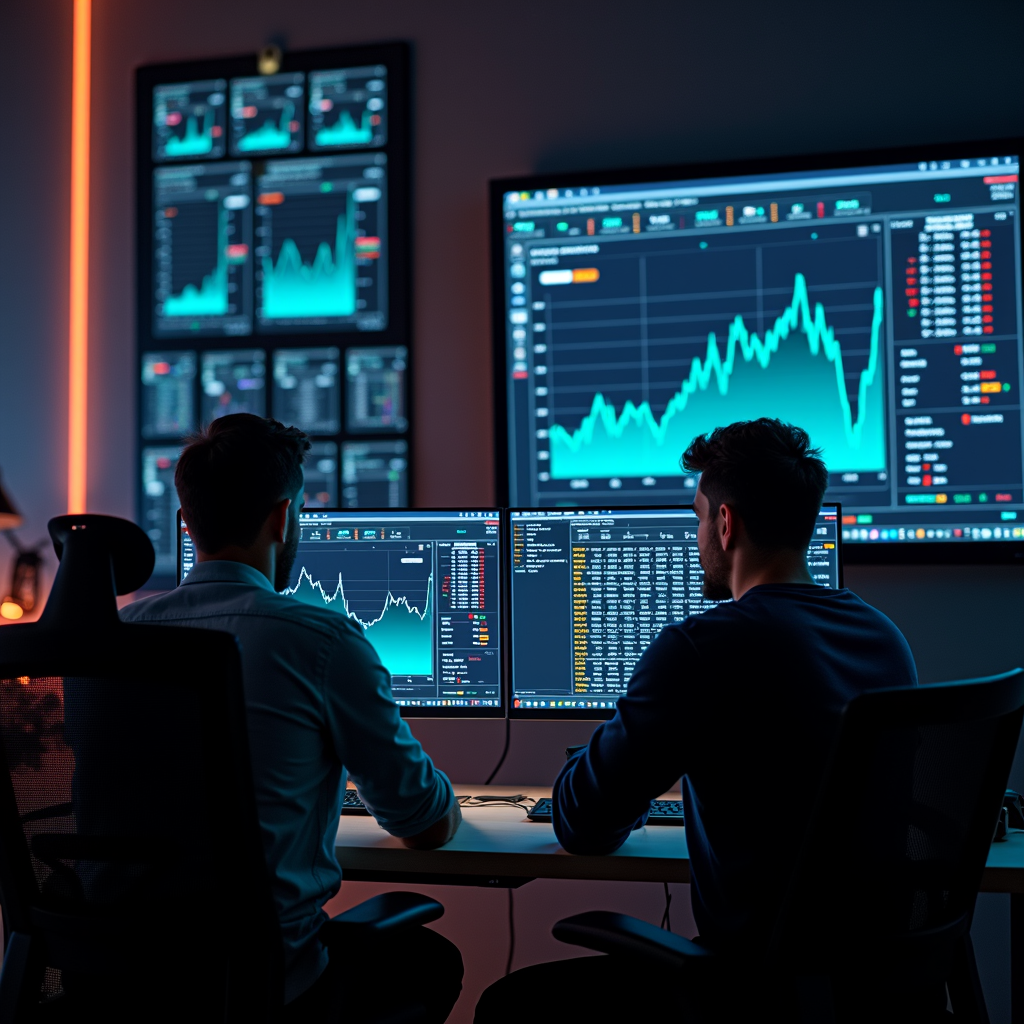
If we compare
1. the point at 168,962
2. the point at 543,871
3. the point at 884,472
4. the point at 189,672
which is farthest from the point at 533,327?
the point at 168,962

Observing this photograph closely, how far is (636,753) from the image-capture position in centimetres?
139

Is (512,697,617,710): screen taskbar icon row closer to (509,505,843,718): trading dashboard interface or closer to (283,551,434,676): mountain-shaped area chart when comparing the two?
(509,505,843,718): trading dashboard interface

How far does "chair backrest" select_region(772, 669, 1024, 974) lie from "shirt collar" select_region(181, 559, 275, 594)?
858 mm

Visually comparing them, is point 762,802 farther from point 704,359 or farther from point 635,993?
point 704,359

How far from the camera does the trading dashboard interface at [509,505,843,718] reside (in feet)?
6.51

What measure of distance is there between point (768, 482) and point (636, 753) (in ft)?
1.59

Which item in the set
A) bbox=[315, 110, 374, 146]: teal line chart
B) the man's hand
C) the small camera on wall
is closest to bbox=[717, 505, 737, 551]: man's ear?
the man's hand

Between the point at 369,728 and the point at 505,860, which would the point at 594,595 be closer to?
the point at 505,860

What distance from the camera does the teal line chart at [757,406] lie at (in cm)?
229

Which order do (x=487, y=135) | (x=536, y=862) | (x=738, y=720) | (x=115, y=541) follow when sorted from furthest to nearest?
1. (x=487, y=135)
2. (x=536, y=862)
3. (x=738, y=720)
4. (x=115, y=541)

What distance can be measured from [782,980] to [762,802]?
219 millimetres

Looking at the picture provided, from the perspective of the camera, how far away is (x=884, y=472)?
2.28 m

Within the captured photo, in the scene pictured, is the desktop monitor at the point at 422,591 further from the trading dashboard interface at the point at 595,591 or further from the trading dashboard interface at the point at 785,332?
the trading dashboard interface at the point at 785,332

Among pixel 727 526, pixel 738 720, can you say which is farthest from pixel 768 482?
pixel 738 720
